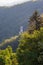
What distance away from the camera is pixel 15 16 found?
10781 cm

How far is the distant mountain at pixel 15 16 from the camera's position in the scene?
9171 centimetres

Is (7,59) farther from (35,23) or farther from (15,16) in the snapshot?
(15,16)

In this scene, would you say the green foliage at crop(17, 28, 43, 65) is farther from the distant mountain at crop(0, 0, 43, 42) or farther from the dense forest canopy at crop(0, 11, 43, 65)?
the distant mountain at crop(0, 0, 43, 42)

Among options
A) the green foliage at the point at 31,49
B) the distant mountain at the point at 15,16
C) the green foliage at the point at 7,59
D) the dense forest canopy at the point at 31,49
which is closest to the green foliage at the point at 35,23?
the dense forest canopy at the point at 31,49

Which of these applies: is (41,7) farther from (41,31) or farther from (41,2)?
(41,31)

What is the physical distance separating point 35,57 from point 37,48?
0.61 m

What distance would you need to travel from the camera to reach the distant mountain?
91706 millimetres

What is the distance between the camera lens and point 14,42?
6506 cm

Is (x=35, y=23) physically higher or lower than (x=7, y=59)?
higher

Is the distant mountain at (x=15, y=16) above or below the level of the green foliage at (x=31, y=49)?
above

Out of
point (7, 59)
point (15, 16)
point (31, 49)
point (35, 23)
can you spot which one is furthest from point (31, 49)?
point (15, 16)

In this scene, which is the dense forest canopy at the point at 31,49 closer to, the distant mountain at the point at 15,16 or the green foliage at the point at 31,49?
the green foliage at the point at 31,49

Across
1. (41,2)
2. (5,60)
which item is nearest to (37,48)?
(5,60)

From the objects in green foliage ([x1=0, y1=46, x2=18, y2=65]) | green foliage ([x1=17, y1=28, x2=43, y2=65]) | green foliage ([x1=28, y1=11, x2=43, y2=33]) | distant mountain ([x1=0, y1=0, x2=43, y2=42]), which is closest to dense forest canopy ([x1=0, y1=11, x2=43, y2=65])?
green foliage ([x1=17, y1=28, x2=43, y2=65])
